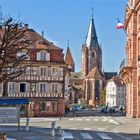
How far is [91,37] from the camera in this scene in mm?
165750

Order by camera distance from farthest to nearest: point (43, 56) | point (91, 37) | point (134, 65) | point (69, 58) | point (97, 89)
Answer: point (69, 58) → point (91, 37) → point (97, 89) → point (43, 56) → point (134, 65)

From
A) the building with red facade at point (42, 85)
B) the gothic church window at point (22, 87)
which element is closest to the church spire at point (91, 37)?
the building with red facade at point (42, 85)

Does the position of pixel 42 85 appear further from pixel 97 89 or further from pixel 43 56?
pixel 97 89

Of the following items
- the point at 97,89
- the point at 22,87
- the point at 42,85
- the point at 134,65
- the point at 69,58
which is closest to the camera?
the point at 134,65

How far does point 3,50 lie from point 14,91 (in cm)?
4238

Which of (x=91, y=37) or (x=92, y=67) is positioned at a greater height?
(x=91, y=37)

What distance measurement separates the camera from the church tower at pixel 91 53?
541 ft

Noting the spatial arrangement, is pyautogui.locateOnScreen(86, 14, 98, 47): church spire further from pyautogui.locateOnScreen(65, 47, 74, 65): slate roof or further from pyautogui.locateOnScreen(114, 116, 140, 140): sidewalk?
pyautogui.locateOnScreen(114, 116, 140, 140): sidewalk

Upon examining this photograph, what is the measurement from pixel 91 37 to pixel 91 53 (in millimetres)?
6889

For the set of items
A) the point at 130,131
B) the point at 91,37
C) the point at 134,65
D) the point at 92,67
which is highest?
the point at 91,37

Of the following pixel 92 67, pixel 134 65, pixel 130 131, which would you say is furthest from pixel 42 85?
pixel 92 67

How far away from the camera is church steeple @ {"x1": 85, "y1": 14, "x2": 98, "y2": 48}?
538 feet

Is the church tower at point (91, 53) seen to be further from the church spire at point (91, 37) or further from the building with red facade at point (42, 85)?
the building with red facade at point (42, 85)

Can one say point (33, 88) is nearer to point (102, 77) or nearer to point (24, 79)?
point (24, 79)
